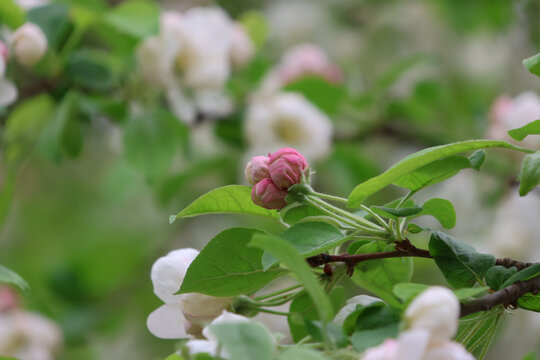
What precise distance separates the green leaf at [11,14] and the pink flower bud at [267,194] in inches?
22.3

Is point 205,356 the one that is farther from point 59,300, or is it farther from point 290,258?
point 59,300

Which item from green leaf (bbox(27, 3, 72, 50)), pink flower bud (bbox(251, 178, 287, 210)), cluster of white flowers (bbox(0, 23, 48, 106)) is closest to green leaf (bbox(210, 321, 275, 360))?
pink flower bud (bbox(251, 178, 287, 210))

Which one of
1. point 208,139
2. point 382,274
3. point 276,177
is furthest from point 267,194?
point 208,139

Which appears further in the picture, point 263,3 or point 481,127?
point 263,3

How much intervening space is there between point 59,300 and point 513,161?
3.43 ft

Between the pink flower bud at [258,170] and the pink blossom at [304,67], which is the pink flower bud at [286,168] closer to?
the pink flower bud at [258,170]

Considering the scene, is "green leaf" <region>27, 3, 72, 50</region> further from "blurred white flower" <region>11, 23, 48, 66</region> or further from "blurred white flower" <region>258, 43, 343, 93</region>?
"blurred white flower" <region>258, 43, 343, 93</region>

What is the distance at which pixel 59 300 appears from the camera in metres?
1.59

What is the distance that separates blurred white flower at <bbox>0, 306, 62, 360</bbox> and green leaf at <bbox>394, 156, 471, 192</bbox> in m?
0.85

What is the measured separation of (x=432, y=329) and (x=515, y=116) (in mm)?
743

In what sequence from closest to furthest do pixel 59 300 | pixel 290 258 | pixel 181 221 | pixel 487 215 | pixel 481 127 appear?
pixel 290 258 → pixel 481 127 → pixel 487 215 → pixel 59 300 → pixel 181 221

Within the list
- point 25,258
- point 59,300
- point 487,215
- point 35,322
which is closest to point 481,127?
point 487,215

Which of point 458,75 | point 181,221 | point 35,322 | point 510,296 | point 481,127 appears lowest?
point 510,296

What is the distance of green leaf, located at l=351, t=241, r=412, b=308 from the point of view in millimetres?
514
